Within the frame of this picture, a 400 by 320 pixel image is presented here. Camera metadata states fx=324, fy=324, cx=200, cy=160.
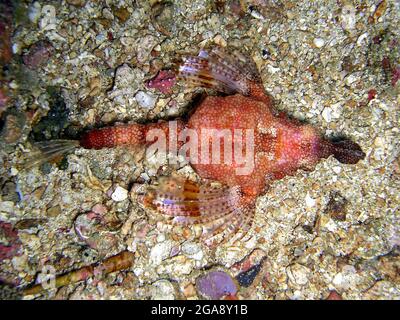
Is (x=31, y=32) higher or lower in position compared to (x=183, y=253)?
higher

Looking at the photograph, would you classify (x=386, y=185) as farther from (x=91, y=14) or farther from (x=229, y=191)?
(x=91, y=14)

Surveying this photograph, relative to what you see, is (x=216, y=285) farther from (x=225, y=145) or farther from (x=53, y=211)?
(x=53, y=211)

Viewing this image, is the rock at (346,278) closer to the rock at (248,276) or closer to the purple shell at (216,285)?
the rock at (248,276)

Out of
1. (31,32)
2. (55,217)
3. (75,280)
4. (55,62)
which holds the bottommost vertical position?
(75,280)

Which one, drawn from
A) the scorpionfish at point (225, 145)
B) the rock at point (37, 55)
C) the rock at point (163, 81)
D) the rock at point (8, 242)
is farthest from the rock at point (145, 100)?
the rock at point (8, 242)

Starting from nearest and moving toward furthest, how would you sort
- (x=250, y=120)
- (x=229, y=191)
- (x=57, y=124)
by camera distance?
1. (x=250, y=120)
2. (x=229, y=191)
3. (x=57, y=124)

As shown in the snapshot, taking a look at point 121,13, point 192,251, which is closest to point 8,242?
point 192,251

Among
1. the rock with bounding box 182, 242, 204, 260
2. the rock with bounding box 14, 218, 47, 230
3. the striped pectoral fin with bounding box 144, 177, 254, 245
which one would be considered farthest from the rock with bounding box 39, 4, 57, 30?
the rock with bounding box 182, 242, 204, 260
